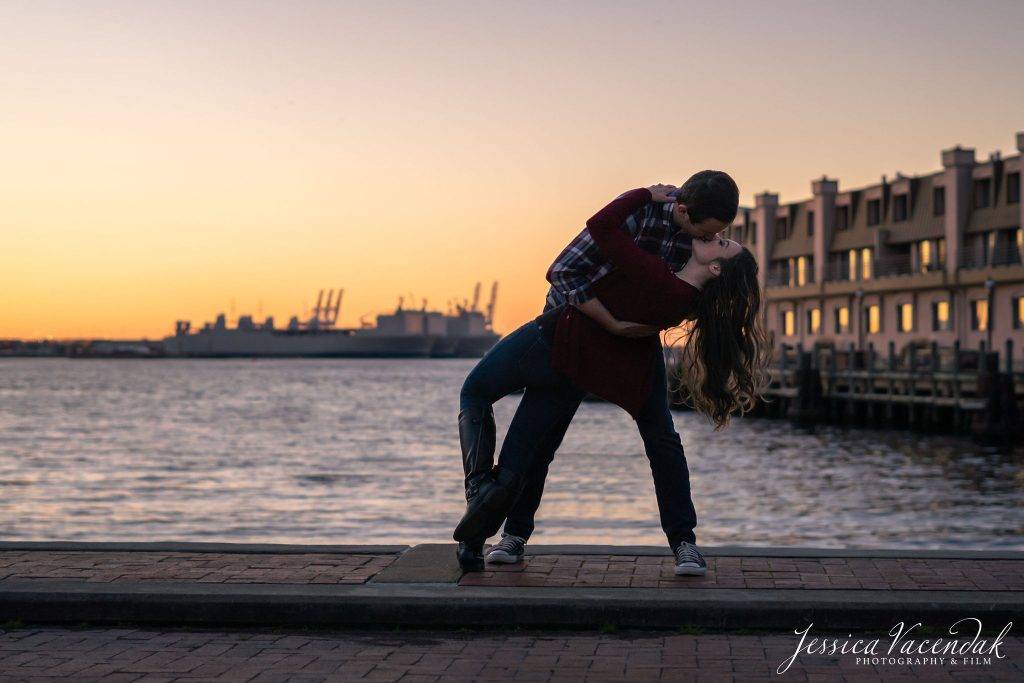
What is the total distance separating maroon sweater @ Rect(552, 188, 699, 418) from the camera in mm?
5207

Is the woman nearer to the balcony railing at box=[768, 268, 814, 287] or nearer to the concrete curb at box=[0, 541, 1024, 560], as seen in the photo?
the concrete curb at box=[0, 541, 1024, 560]

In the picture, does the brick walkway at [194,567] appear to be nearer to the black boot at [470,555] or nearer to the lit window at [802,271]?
the black boot at [470,555]

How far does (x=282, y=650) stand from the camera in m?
4.52

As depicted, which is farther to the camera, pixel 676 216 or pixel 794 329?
pixel 794 329

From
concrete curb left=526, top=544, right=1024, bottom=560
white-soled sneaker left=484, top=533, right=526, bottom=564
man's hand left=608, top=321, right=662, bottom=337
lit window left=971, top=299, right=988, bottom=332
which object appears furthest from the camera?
lit window left=971, top=299, right=988, bottom=332

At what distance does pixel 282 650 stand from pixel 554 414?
1.59 meters

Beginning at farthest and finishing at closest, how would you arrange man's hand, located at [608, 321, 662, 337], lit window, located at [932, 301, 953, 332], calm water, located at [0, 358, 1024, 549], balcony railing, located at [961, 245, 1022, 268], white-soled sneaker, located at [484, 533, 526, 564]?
lit window, located at [932, 301, 953, 332]
balcony railing, located at [961, 245, 1022, 268]
calm water, located at [0, 358, 1024, 549]
white-soled sneaker, located at [484, 533, 526, 564]
man's hand, located at [608, 321, 662, 337]

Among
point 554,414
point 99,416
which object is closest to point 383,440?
point 99,416

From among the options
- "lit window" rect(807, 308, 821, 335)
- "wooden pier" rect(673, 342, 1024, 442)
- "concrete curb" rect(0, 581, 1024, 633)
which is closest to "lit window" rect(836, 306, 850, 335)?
"lit window" rect(807, 308, 821, 335)

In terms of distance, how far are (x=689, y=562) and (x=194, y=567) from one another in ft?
6.58

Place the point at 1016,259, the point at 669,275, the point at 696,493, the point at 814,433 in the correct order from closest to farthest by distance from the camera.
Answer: the point at 669,275 → the point at 696,493 → the point at 814,433 → the point at 1016,259

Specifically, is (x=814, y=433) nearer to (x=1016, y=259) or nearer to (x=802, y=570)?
(x=1016, y=259)

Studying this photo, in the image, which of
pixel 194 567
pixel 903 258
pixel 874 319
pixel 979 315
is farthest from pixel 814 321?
pixel 194 567

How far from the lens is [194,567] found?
18.1ft
